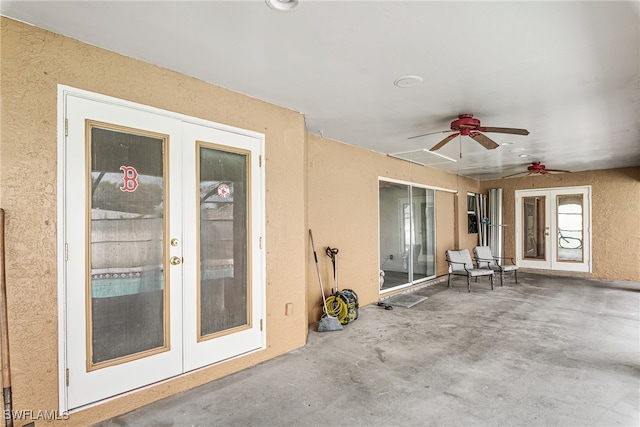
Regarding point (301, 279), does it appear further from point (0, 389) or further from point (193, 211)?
point (0, 389)

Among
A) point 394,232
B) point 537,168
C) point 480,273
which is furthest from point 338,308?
point 537,168

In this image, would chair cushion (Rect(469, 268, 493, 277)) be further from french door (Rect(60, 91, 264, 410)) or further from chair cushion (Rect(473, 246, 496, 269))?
french door (Rect(60, 91, 264, 410))

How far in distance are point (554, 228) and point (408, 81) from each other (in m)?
7.68

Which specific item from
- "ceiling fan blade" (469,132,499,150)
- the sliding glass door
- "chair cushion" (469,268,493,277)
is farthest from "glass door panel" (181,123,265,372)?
"chair cushion" (469,268,493,277)

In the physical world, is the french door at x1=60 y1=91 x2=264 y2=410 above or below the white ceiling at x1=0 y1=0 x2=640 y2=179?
below

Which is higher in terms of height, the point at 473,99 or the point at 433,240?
the point at 473,99

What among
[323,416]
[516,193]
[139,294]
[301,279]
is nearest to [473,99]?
[301,279]

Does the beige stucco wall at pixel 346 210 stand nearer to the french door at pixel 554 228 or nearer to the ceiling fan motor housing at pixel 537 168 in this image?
the ceiling fan motor housing at pixel 537 168

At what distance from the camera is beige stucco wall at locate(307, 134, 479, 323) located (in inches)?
187

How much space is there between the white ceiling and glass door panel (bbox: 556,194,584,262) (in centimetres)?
491

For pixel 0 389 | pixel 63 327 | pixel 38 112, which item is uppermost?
pixel 38 112

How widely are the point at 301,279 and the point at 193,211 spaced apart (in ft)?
4.65

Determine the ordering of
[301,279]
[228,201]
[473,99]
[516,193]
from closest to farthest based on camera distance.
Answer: [228,201] → [473,99] → [301,279] → [516,193]

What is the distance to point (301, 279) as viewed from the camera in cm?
370
